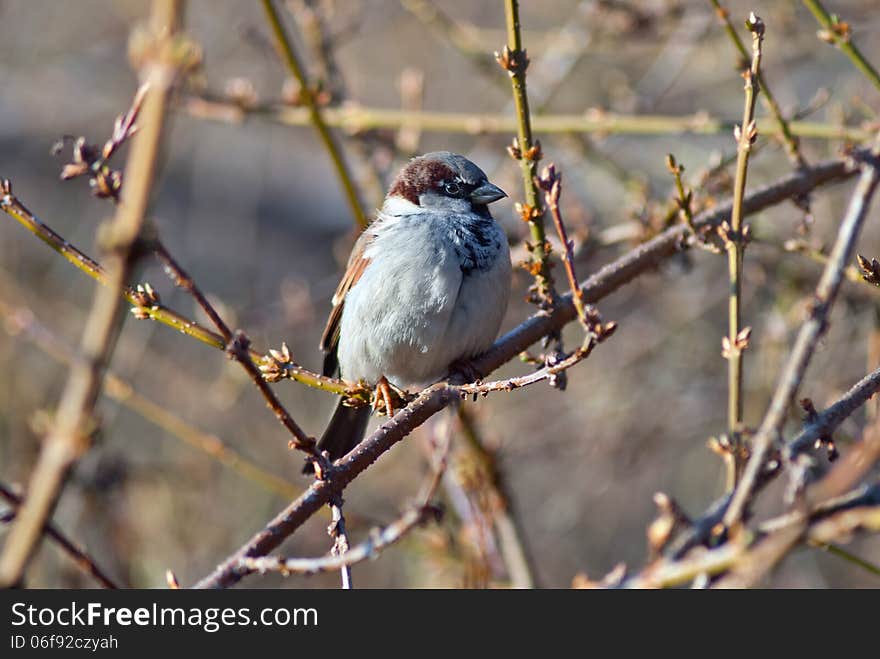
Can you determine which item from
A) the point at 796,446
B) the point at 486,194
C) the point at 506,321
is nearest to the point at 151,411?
the point at 486,194

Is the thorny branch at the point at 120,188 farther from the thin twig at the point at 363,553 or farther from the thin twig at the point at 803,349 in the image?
the thin twig at the point at 803,349

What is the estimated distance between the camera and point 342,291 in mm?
3492

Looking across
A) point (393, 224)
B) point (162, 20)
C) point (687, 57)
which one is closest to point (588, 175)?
point (687, 57)

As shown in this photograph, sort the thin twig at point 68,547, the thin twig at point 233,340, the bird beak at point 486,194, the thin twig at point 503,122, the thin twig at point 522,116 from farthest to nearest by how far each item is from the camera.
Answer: the bird beak at point 486,194 → the thin twig at point 503,122 → the thin twig at point 522,116 → the thin twig at point 68,547 → the thin twig at point 233,340

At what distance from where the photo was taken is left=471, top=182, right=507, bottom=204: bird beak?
3.32 meters

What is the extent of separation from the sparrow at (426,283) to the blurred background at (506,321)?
302 mm

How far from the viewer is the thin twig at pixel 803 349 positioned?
1561 mm

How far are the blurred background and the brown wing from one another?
368mm

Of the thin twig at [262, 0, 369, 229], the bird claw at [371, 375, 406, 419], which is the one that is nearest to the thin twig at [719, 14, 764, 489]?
the bird claw at [371, 375, 406, 419]

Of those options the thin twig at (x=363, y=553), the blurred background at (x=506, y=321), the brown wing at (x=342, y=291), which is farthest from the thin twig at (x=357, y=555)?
the brown wing at (x=342, y=291)

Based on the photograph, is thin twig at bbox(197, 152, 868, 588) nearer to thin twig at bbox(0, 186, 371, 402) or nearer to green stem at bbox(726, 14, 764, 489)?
thin twig at bbox(0, 186, 371, 402)

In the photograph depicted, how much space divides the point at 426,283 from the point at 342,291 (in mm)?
522

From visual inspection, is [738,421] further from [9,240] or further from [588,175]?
[9,240]
